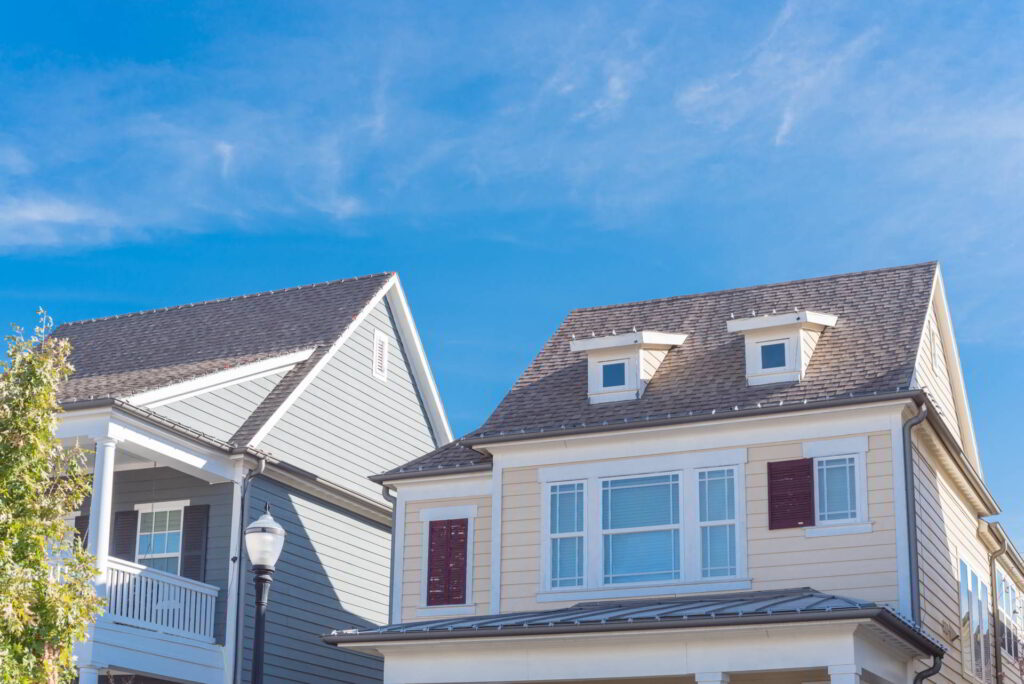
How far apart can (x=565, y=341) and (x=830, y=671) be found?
863cm

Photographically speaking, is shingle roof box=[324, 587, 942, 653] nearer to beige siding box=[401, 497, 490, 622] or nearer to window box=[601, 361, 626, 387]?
beige siding box=[401, 497, 490, 622]

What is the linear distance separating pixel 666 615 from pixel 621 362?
5338mm

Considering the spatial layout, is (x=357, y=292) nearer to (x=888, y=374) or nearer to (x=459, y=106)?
(x=459, y=106)

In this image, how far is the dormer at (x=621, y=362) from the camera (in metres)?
19.5

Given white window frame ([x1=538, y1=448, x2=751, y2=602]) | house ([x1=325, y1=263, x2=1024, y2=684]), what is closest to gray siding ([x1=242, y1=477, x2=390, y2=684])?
house ([x1=325, y1=263, x2=1024, y2=684])

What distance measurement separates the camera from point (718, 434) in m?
18.2

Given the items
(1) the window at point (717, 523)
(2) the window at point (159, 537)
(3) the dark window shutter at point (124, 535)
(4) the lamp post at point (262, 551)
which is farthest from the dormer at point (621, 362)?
(4) the lamp post at point (262, 551)

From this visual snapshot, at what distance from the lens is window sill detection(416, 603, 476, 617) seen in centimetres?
1975

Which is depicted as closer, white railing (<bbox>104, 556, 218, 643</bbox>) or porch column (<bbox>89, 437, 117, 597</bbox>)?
porch column (<bbox>89, 437, 117, 597</bbox>)

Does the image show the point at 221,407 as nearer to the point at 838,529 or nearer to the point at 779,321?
the point at 779,321

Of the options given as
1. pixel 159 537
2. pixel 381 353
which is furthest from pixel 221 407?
pixel 381 353

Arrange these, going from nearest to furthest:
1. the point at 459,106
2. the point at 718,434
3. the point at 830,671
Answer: the point at 830,671 < the point at 718,434 < the point at 459,106

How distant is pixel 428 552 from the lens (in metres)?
20.3

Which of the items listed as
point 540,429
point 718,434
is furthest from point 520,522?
point 718,434
